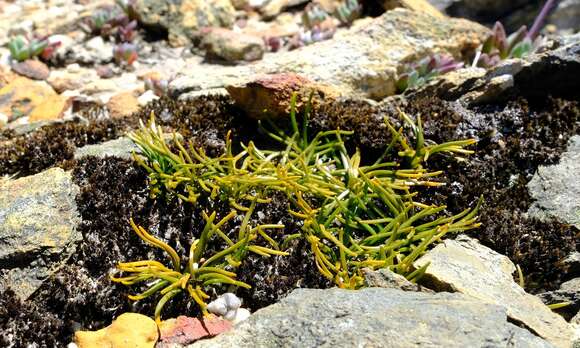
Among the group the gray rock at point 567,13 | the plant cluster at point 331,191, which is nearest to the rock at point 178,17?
the plant cluster at point 331,191

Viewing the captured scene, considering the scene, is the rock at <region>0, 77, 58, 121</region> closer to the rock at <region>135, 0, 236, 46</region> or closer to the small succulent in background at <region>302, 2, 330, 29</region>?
the rock at <region>135, 0, 236, 46</region>

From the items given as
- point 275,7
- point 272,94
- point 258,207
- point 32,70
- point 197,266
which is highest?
point 272,94

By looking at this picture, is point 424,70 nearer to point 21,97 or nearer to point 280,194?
point 280,194

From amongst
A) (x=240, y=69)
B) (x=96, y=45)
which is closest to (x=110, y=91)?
(x=96, y=45)

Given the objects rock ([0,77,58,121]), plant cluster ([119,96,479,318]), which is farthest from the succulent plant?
plant cluster ([119,96,479,318])

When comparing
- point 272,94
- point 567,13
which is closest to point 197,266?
point 272,94

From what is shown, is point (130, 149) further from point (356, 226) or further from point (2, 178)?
point (356, 226)
